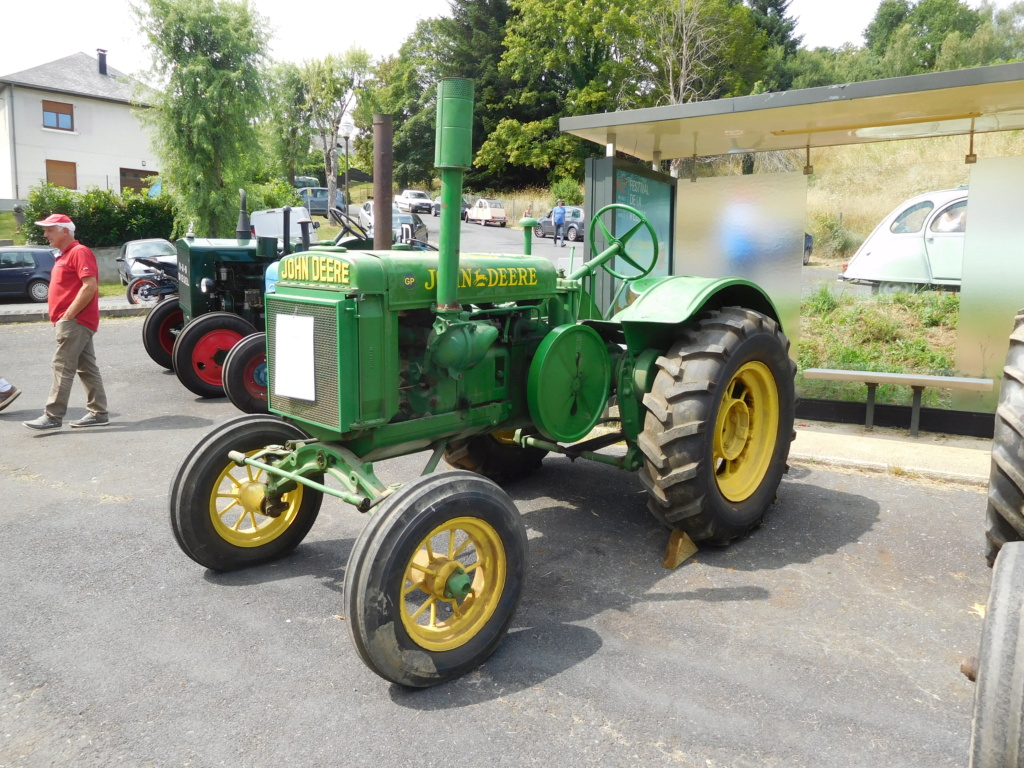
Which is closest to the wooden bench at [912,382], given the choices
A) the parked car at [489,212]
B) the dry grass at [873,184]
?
the dry grass at [873,184]

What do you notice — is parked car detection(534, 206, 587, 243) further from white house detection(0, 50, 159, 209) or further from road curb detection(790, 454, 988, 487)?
road curb detection(790, 454, 988, 487)

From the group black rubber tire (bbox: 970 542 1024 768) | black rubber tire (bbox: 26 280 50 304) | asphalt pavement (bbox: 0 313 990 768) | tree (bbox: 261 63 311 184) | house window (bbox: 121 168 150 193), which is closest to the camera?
black rubber tire (bbox: 970 542 1024 768)

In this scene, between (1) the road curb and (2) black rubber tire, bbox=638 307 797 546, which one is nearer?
(2) black rubber tire, bbox=638 307 797 546

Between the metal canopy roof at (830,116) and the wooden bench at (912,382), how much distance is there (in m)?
1.96

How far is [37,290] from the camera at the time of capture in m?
18.0

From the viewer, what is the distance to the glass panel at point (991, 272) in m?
6.25

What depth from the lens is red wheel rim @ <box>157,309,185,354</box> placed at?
372 inches

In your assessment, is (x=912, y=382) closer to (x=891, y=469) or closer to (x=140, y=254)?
(x=891, y=469)

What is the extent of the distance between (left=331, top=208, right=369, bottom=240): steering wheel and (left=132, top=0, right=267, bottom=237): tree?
1471cm

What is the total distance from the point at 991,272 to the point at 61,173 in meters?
38.9

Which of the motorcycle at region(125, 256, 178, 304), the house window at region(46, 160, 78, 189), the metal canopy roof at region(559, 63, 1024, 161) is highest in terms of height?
the house window at region(46, 160, 78, 189)

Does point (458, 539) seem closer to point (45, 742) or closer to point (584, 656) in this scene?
point (584, 656)

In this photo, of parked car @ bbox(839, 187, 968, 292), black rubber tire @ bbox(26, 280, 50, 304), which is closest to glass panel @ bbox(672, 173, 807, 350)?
parked car @ bbox(839, 187, 968, 292)

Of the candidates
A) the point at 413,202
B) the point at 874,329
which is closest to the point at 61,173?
the point at 413,202
